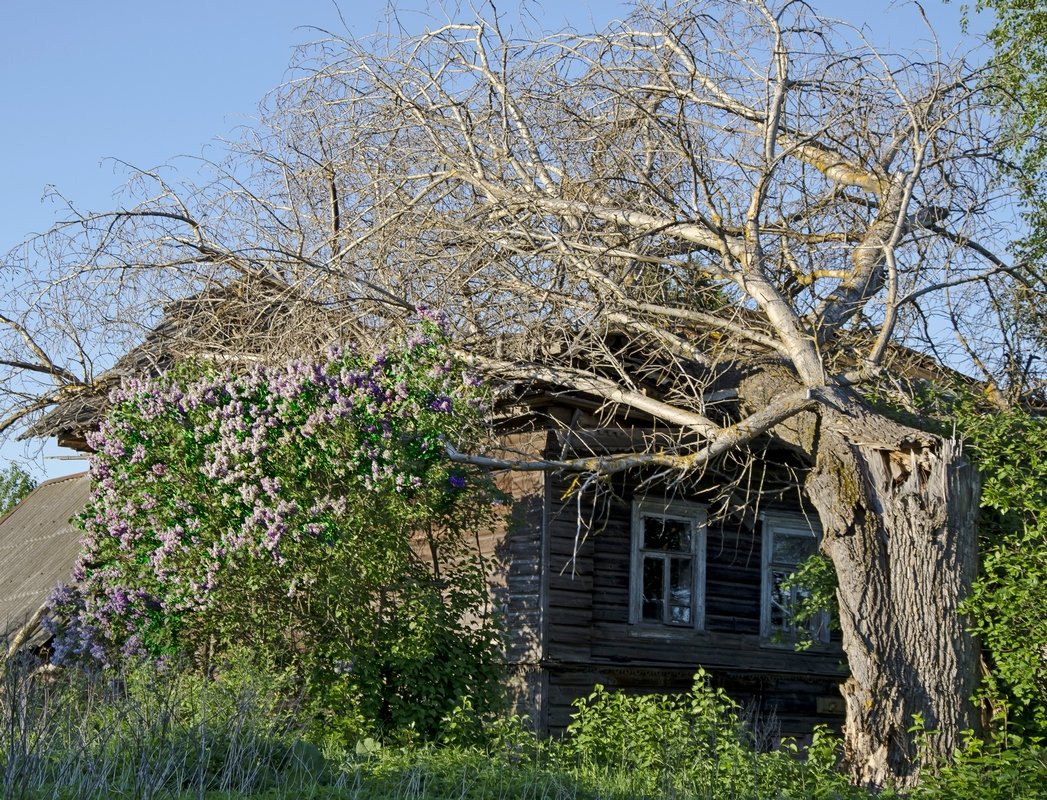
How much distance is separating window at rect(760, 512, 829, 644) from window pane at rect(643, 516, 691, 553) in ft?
4.10

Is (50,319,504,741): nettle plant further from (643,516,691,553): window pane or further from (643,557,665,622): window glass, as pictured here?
(643,516,691,553): window pane

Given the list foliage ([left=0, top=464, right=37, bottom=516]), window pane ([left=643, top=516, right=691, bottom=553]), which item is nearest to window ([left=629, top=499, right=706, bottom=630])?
window pane ([left=643, top=516, right=691, bottom=553])

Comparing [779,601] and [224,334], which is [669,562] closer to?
[779,601]

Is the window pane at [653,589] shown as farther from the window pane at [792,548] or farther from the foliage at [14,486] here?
the foliage at [14,486]

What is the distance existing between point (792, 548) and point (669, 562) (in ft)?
6.73

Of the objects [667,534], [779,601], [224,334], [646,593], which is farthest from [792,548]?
[224,334]

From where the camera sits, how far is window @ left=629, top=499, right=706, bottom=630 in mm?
15101

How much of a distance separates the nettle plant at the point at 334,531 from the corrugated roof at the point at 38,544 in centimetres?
221

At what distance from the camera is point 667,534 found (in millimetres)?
15531

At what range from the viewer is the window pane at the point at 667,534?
50.5ft

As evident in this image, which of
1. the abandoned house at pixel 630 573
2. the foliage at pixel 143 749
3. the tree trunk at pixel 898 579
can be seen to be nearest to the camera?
the foliage at pixel 143 749

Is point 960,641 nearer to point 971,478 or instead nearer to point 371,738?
point 971,478

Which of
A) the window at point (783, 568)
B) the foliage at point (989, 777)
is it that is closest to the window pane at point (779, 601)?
the window at point (783, 568)

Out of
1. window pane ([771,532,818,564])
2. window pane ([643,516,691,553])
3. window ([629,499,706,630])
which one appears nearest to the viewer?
window ([629,499,706,630])
